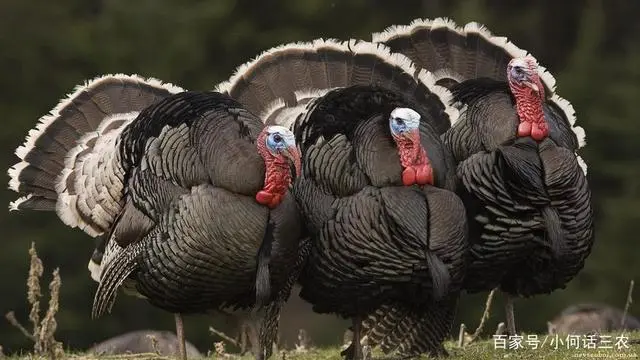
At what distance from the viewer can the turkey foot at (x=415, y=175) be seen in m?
7.05

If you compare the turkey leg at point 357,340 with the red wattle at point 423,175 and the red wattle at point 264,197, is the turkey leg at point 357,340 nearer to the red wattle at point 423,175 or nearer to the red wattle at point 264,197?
the red wattle at point 423,175

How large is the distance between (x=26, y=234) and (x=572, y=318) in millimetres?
5997

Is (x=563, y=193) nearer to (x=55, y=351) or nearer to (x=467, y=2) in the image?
(x=55, y=351)

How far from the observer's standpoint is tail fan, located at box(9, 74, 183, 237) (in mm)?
7922

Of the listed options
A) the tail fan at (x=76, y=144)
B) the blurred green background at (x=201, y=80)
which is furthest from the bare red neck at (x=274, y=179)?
the blurred green background at (x=201, y=80)

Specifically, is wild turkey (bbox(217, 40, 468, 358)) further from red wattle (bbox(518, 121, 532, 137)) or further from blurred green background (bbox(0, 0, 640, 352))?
blurred green background (bbox(0, 0, 640, 352))

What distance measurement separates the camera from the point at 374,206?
23.0 ft

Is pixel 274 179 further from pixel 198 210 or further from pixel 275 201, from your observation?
pixel 198 210

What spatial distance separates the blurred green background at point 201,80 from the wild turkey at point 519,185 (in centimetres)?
624

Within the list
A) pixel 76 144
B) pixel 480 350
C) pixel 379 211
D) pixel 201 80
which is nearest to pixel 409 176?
pixel 379 211

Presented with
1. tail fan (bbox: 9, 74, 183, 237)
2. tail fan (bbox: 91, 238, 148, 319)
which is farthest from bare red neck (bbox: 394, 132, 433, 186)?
tail fan (bbox: 9, 74, 183, 237)

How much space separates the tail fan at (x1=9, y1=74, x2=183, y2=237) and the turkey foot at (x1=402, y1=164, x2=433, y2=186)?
67.0 inches

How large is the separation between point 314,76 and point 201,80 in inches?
272

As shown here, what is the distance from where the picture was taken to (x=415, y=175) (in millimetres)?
7059
